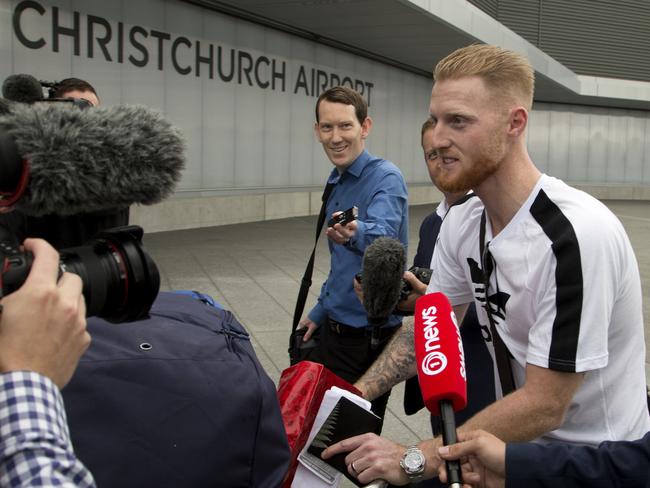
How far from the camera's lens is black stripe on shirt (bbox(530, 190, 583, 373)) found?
5.13ft

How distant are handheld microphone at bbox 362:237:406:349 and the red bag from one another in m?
0.56

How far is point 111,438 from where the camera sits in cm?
127

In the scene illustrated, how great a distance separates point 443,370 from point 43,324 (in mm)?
798

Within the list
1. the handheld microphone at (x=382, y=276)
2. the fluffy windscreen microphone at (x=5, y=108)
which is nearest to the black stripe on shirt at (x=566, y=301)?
the handheld microphone at (x=382, y=276)

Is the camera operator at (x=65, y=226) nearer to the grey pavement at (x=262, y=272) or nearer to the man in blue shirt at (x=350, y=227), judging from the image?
the man in blue shirt at (x=350, y=227)

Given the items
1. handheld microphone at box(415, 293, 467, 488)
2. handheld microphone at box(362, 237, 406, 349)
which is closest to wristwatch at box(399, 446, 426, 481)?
handheld microphone at box(415, 293, 467, 488)

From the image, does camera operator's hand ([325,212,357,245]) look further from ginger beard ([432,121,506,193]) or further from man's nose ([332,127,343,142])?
ginger beard ([432,121,506,193])

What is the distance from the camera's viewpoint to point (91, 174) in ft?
3.49

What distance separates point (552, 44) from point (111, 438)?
25.4 m

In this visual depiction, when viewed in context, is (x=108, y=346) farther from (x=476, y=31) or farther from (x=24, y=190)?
(x=476, y=31)

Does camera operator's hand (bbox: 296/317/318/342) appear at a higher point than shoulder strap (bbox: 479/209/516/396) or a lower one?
lower

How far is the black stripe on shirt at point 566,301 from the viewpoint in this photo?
1.56 m

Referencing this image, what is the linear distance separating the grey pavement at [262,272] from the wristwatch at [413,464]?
90.0 inches

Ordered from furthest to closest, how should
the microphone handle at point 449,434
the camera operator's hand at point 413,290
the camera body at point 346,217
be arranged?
the camera body at point 346,217 < the camera operator's hand at point 413,290 < the microphone handle at point 449,434
